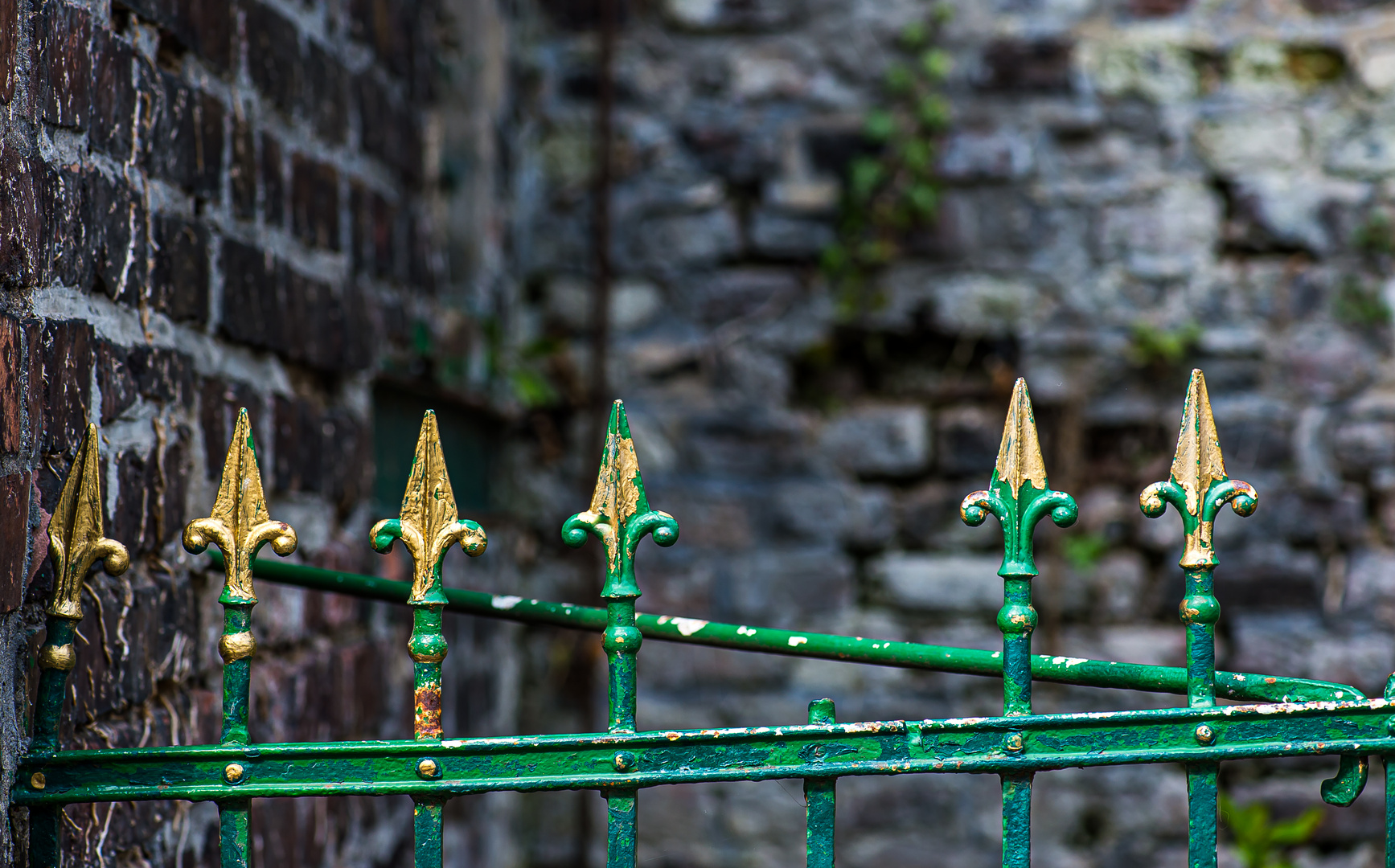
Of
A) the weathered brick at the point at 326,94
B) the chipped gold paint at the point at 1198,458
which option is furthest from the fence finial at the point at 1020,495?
the weathered brick at the point at 326,94

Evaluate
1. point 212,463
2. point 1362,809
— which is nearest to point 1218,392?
point 1362,809

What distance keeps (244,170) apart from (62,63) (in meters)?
0.43

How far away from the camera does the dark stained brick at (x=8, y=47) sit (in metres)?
1.03

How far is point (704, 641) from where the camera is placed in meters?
1.20

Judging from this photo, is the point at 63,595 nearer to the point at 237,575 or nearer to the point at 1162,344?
the point at 237,575

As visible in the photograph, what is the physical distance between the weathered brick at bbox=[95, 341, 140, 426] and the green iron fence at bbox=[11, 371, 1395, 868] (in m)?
0.16

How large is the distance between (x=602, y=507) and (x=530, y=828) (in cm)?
224

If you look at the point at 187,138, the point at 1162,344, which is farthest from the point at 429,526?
the point at 1162,344

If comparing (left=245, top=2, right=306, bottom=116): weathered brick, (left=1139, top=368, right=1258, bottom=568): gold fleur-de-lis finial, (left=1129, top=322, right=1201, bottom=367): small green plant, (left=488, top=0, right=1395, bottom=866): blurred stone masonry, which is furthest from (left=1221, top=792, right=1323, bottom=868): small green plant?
(left=245, top=2, right=306, bottom=116): weathered brick

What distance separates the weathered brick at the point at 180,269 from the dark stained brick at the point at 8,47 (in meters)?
0.28

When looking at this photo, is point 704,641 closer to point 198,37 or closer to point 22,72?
point 22,72

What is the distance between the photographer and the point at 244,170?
1569 mm

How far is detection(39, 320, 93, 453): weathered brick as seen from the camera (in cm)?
111

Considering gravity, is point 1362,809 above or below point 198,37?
below
